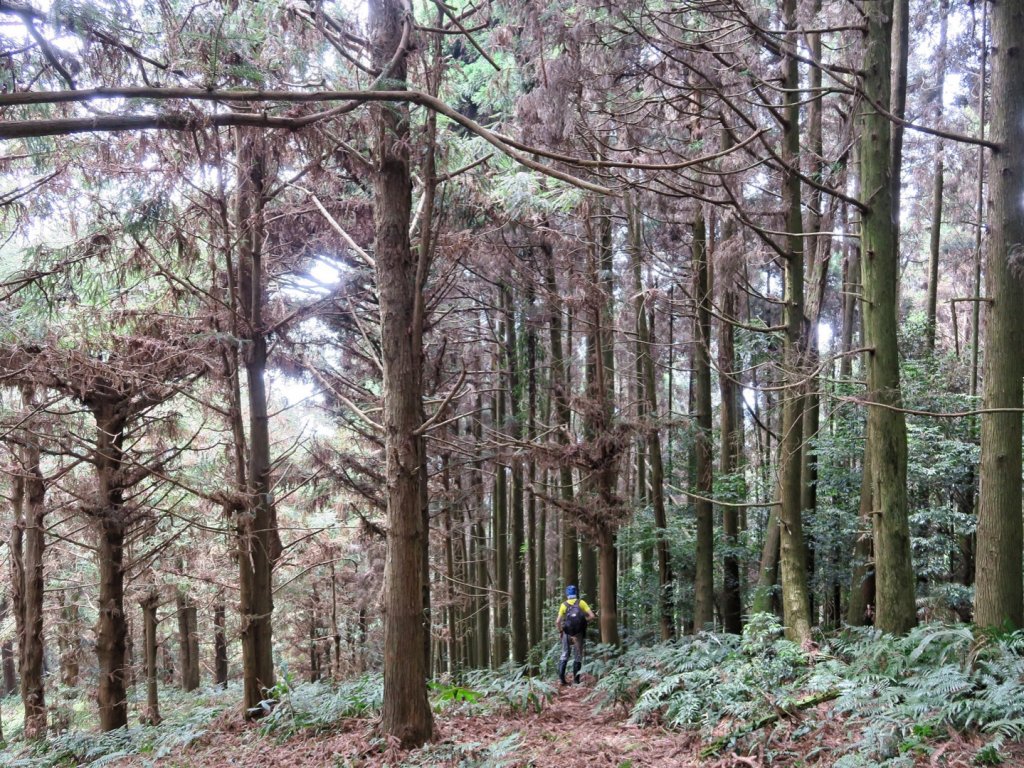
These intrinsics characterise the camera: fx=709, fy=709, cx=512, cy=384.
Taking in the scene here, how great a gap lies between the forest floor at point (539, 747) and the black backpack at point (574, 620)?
118 inches

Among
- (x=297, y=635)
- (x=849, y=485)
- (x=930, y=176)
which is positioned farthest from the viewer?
(x=297, y=635)

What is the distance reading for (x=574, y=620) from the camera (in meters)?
11.3

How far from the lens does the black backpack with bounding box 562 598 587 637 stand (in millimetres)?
11344

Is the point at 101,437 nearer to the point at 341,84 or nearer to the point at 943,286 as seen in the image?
the point at 341,84

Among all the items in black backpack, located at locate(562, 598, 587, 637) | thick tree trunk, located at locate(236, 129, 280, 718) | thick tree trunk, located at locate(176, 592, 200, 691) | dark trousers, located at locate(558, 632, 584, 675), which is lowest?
thick tree trunk, located at locate(176, 592, 200, 691)

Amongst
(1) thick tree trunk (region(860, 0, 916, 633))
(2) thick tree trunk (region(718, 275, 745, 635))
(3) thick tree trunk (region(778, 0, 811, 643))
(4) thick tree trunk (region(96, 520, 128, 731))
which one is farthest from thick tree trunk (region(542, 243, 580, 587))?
(4) thick tree trunk (region(96, 520, 128, 731))

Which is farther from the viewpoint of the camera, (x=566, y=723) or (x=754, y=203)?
(x=754, y=203)

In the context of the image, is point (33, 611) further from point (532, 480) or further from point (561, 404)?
point (561, 404)

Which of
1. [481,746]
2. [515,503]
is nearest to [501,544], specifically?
[515,503]

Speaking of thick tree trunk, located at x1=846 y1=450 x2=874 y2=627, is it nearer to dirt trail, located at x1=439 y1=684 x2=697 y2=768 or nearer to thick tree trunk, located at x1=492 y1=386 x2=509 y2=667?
dirt trail, located at x1=439 y1=684 x2=697 y2=768

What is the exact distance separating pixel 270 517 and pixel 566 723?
4.43 m

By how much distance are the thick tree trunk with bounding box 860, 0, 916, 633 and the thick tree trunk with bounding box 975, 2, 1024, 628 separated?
2.23ft

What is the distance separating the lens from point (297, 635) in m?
25.1

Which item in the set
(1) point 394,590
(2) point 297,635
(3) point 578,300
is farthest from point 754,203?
(2) point 297,635
